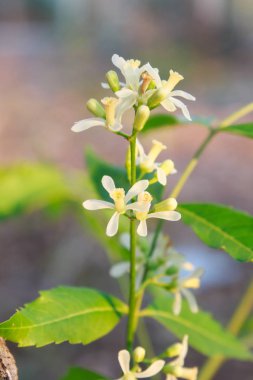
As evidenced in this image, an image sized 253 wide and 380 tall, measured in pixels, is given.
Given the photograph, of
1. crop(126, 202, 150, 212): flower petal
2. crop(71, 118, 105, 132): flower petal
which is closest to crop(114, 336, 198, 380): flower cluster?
crop(126, 202, 150, 212): flower petal

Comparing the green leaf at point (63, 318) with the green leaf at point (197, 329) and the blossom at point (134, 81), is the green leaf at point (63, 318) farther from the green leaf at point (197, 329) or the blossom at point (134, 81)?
the blossom at point (134, 81)

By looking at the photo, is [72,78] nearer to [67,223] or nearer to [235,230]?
[67,223]

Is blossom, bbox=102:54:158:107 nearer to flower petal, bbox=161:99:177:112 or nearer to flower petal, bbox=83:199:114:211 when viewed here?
flower petal, bbox=161:99:177:112

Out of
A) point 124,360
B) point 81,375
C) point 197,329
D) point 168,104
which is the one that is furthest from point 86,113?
point 124,360

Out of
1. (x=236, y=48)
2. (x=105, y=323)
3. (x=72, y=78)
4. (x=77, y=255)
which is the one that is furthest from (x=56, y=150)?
(x=236, y=48)

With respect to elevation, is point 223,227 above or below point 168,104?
below

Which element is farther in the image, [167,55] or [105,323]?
[167,55]

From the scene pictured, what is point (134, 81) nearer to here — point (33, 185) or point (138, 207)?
point (138, 207)
